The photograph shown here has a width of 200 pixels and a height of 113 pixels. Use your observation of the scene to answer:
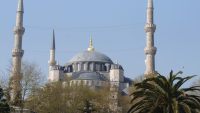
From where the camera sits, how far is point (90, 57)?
81562 millimetres

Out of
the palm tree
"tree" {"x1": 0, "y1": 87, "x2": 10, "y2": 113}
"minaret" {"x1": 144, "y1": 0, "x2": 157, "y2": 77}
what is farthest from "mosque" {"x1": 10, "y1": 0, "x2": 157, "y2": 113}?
the palm tree

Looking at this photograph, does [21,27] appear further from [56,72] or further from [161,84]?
[161,84]

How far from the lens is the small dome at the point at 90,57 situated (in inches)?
3194

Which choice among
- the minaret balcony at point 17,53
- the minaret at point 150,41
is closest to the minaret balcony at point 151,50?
the minaret at point 150,41

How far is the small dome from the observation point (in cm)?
8112

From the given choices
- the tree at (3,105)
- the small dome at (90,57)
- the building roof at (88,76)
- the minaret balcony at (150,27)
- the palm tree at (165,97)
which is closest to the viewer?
the palm tree at (165,97)

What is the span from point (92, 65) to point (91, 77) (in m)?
7.20

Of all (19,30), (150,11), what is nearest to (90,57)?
(19,30)

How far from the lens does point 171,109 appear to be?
2164 cm

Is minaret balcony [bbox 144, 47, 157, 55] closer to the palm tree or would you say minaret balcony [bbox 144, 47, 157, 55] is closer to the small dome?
the small dome

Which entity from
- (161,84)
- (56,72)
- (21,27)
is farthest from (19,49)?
(161,84)

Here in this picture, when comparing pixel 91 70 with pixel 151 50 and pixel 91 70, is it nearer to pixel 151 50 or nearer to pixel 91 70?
pixel 91 70

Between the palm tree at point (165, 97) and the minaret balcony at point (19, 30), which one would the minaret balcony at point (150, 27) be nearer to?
the minaret balcony at point (19, 30)

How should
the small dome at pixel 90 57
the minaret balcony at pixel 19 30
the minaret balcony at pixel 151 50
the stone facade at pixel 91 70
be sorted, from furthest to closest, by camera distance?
the small dome at pixel 90 57, the stone facade at pixel 91 70, the minaret balcony at pixel 19 30, the minaret balcony at pixel 151 50
